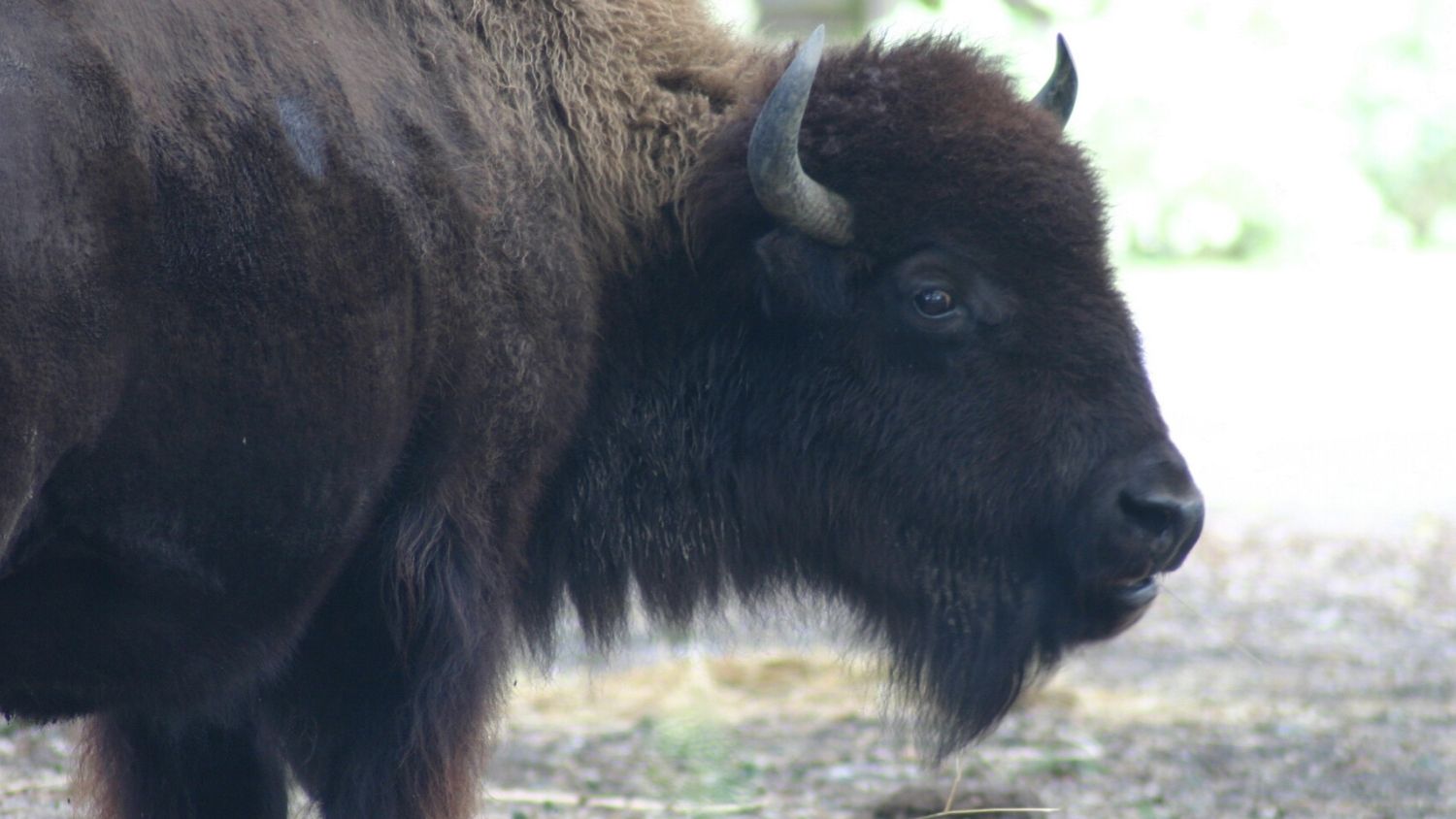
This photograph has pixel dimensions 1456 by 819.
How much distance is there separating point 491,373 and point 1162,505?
1396 millimetres

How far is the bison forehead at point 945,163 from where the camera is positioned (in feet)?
11.4

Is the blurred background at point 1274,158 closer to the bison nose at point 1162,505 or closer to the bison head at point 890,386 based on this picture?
the bison head at point 890,386

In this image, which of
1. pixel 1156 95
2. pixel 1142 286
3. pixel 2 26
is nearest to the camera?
pixel 2 26

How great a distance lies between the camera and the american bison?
2.73 metres

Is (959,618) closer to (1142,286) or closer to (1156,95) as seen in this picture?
(1142,286)

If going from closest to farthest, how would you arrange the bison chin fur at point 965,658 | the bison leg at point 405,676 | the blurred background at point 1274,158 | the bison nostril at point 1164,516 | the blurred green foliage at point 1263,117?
the bison leg at point 405,676
the bison nostril at point 1164,516
the bison chin fur at point 965,658
the blurred background at point 1274,158
the blurred green foliage at point 1263,117

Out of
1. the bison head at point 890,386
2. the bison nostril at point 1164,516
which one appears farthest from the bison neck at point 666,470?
the bison nostril at point 1164,516

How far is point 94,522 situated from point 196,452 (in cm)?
20

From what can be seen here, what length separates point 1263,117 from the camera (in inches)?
1022

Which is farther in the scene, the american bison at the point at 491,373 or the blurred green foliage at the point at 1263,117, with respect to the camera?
the blurred green foliage at the point at 1263,117

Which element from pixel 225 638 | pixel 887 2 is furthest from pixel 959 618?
pixel 887 2

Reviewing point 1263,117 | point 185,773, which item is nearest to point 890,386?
point 185,773

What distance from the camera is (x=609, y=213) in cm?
347

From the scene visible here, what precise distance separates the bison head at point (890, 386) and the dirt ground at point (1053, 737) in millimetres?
610
